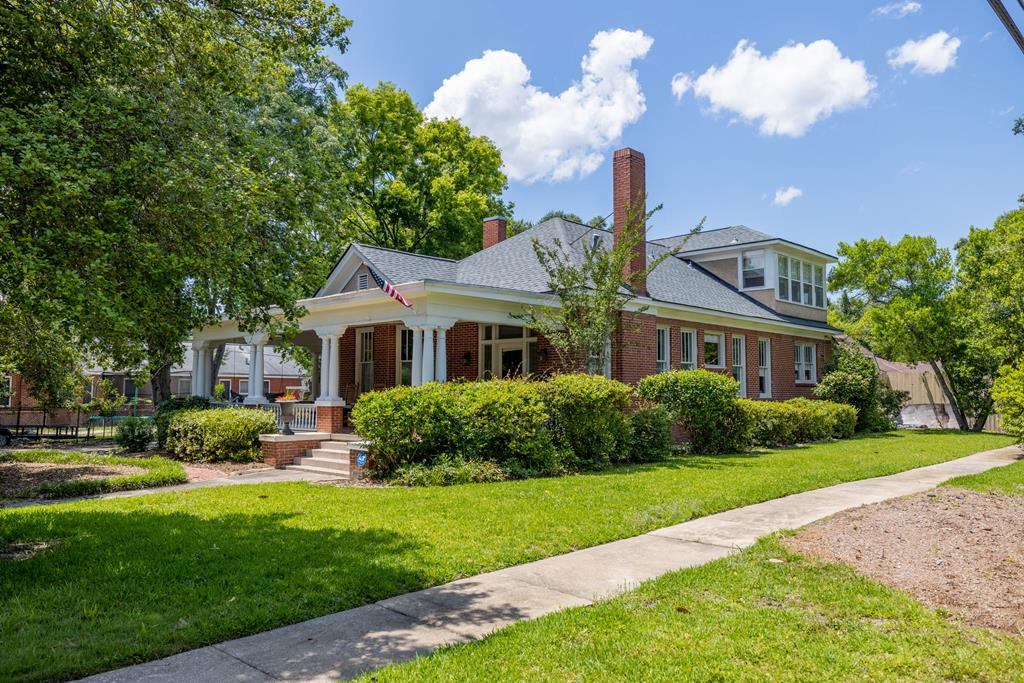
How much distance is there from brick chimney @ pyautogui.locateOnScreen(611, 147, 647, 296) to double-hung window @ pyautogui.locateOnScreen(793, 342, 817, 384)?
972 centimetres

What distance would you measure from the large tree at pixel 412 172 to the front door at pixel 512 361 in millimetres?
15454

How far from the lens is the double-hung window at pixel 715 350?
20.9 metres

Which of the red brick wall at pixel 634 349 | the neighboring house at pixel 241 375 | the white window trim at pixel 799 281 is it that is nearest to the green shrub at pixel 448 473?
the red brick wall at pixel 634 349

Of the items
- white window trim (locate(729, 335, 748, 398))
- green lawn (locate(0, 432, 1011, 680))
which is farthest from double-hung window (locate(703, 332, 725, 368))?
green lawn (locate(0, 432, 1011, 680))

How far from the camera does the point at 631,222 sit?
16.7 metres

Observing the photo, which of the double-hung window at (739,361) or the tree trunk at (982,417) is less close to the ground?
the double-hung window at (739,361)

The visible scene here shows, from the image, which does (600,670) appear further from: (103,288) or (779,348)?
(779,348)

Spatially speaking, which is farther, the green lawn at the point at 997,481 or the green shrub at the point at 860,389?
the green shrub at the point at 860,389

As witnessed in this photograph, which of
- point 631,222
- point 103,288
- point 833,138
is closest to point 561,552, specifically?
point 103,288

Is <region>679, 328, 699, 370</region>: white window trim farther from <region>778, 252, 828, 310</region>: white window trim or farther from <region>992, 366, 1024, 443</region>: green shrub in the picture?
<region>992, 366, 1024, 443</region>: green shrub

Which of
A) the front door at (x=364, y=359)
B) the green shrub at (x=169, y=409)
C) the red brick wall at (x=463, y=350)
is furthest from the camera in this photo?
the front door at (x=364, y=359)

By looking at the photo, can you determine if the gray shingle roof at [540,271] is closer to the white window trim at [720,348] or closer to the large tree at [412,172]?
the white window trim at [720,348]

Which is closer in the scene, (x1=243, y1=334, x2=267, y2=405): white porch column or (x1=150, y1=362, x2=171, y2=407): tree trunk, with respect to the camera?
(x1=243, y1=334, x2=267, y2=405): white porch column

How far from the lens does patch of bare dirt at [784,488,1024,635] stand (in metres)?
4.99
